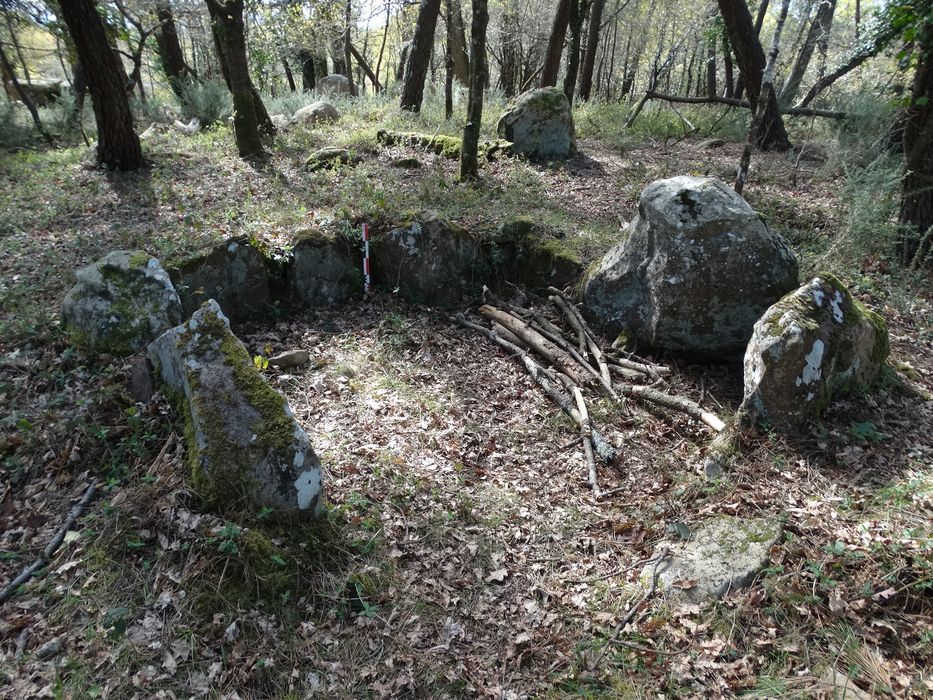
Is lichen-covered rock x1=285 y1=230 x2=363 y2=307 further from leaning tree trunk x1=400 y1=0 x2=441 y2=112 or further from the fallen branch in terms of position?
leaning tree trunk x1=400 y1=0 x2=441 y2=112

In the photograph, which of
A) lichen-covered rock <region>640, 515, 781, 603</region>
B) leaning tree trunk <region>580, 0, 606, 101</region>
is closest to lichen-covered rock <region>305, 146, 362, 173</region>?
lichen-covered rock <region>640, 515, 781, 603</region>

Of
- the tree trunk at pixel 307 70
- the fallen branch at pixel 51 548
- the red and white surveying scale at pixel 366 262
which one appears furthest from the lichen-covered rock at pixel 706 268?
→ the tree trunk at pixel 307 70

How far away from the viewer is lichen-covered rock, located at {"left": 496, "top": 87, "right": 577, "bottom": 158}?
36.5ft

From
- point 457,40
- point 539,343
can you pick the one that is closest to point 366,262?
point 539,343

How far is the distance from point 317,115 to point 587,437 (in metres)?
11.5

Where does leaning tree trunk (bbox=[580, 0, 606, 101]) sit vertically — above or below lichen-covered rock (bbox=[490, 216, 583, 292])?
above

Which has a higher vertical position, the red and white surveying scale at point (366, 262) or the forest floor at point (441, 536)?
the red and white surveying scale at point (366, 262)

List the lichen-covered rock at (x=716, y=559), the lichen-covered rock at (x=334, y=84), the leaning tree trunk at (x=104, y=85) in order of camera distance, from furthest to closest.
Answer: the lichen-covered rock at (x=334, y=84)
the leaning tree trunk at (x=104, y=85)
the lichen-covered rock at (x=716, y=559)

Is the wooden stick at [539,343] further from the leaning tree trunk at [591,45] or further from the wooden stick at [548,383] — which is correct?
the leaning tree trunk at [591,45]

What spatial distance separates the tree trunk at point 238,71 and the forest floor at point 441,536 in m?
4.14

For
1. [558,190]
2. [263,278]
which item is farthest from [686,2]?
[263,278]

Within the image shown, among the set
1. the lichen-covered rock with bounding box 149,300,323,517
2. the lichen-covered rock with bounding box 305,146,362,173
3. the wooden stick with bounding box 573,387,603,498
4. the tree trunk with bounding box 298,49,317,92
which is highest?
the tree trunk with bounding box 298,49,317,92

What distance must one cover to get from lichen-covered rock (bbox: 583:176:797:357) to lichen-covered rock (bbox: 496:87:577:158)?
565 cm

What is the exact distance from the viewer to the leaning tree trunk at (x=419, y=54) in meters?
13.4
